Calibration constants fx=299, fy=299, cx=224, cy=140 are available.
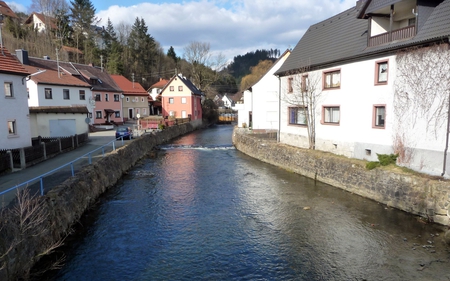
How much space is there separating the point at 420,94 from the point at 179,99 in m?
46.9

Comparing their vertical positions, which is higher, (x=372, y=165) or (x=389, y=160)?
(x=389, y=160)

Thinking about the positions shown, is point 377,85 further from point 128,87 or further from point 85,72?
point 128,87

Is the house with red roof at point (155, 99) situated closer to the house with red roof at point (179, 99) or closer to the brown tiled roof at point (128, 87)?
the brown tiled roof at point (128, 87)

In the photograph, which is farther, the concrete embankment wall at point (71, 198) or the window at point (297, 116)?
the window at point (297, 116)

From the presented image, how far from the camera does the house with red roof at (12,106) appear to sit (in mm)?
18922

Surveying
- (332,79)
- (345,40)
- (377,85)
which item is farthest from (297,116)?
(377,85)

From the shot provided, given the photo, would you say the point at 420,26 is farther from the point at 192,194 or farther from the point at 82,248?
the point at 82,248

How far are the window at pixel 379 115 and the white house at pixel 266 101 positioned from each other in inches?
696

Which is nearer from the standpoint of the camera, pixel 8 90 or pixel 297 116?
pixel 8 90

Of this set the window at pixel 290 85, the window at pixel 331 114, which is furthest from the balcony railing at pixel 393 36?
the window at pixel 290 85

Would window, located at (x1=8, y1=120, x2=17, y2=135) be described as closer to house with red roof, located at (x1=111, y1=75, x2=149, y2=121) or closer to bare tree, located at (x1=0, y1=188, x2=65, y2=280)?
bare tree, located at (x1=0, y1=188, x2=65, y2=280)

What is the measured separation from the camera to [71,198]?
12.7 m

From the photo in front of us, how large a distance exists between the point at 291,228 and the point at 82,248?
323 inches

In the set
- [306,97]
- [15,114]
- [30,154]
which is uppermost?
[306,97]
